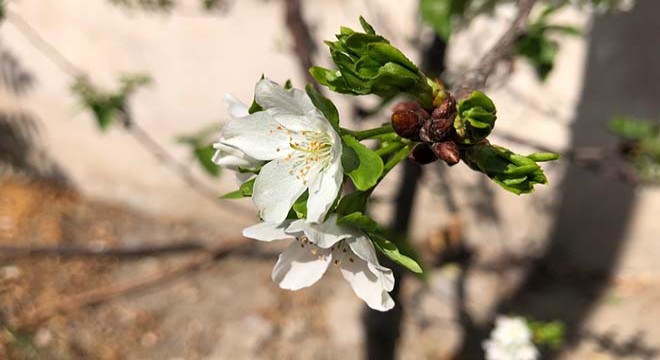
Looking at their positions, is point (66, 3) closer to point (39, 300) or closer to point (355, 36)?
point (39, 300)

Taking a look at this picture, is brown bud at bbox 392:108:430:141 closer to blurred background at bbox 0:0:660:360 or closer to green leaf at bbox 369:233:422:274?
green leaf at bbox 369:233:422:274

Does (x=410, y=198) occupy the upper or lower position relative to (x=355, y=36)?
upper

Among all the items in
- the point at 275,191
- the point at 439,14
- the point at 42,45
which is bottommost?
the point at 42,45

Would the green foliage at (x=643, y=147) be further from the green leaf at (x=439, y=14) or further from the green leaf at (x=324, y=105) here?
the green leaf at (x=324, y=105)

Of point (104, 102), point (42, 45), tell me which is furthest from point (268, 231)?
point (42, 45)

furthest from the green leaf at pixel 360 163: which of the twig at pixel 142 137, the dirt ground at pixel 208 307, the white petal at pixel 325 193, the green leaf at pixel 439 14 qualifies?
the dirt ground at pixel 208 307

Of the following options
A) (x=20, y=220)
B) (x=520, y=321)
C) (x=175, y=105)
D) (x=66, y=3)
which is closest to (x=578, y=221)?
(x=520, y=321)

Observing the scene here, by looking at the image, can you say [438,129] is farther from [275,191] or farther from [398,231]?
[398,231]
